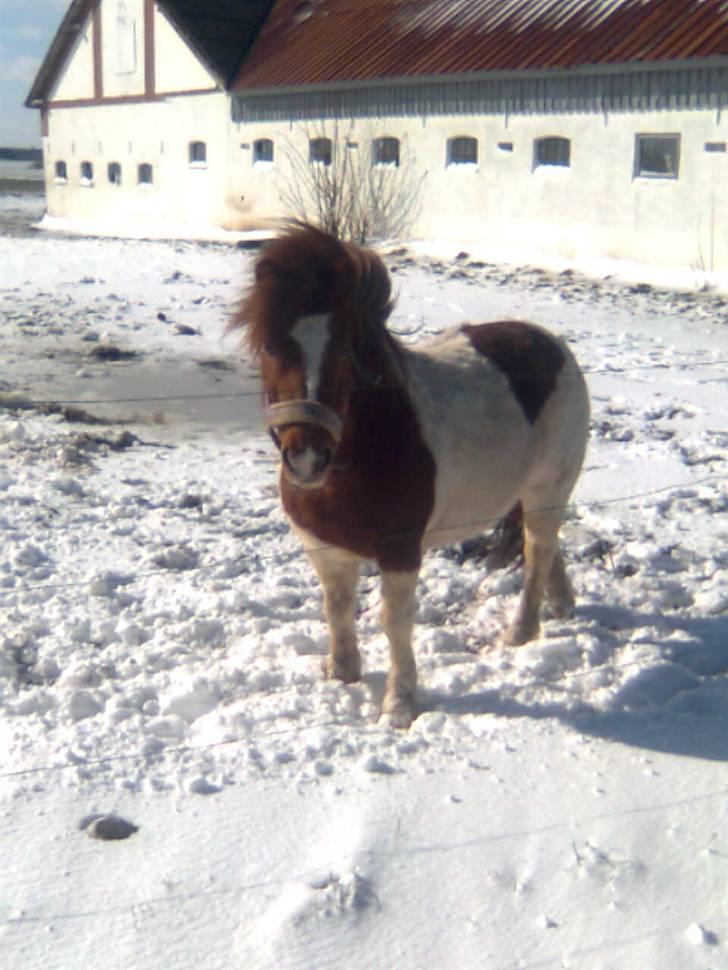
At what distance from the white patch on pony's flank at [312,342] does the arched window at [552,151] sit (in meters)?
17.1

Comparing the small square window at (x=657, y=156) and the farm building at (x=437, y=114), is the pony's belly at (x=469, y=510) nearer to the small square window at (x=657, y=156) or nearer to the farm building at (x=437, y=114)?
the farm building at (x=437, y=114)

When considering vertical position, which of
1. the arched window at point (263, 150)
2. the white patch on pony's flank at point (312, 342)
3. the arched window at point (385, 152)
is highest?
the arched window at point (263, 150)

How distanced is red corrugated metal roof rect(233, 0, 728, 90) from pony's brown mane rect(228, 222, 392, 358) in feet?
48.0

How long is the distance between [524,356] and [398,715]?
1.67 metres

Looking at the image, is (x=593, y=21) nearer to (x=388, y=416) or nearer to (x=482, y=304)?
(x=482, y=304)

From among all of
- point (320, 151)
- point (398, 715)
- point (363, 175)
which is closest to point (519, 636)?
point (398, 715)

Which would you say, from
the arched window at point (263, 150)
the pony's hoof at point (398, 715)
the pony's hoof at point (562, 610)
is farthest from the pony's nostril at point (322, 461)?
the arched window at point (263, 150)

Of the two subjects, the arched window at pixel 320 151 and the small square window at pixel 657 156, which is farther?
the arched window at pixel 320 151

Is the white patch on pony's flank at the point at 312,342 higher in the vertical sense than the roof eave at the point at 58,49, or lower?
lower

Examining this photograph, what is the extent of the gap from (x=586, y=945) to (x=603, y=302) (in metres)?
12.4

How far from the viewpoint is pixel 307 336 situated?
3.44 metres

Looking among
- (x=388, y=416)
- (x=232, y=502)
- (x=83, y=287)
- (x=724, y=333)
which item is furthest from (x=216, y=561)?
(x=83, y=287)

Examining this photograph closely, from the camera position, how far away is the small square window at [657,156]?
1781cm

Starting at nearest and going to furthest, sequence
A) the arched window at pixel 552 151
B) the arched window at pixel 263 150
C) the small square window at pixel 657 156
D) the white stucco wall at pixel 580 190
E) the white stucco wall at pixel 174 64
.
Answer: the white stucco wall at pixel 580 190
the small square window at pixel 657 156
the arched window at pixel 552 151
the arched window at pixel 263 150
the white stucco wall at pixel 174 64
